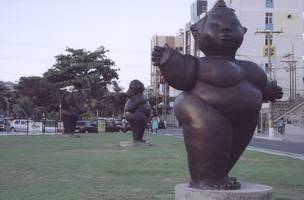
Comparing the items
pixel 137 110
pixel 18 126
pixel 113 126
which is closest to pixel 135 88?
pixel 137 110

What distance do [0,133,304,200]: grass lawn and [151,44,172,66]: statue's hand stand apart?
3613 mm

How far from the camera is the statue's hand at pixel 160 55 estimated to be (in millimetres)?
7477

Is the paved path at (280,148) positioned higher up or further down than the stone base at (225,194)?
further down

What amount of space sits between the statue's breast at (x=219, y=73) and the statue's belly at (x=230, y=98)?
7 cm

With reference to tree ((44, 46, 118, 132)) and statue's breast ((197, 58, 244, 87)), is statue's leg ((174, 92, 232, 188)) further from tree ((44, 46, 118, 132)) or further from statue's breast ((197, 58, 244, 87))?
tree ((44, 46, 118, 132))

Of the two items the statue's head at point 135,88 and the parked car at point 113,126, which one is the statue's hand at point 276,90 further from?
the parked car at point 113,126

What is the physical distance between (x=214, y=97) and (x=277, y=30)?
64178 mm

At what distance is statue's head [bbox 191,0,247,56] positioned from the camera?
772cm

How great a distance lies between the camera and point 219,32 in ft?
25.3

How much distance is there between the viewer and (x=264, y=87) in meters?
8.27

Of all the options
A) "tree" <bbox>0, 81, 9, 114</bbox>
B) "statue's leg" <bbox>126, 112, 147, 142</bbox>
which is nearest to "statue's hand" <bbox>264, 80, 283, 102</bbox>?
"statue's leg" <bbox>126, 112, 147, 142</bbox>

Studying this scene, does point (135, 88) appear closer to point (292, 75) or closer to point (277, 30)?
point (292, 75)

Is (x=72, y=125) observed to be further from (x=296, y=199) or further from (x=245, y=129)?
(x=245, y=129)

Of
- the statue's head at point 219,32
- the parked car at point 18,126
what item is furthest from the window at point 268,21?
the statue's head at point 219,32
